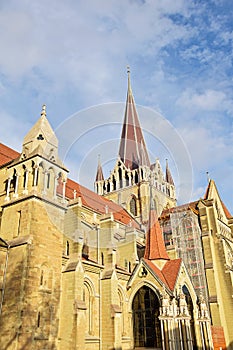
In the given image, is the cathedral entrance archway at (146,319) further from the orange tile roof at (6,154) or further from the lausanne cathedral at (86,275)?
the orange tile roof at (6,154)

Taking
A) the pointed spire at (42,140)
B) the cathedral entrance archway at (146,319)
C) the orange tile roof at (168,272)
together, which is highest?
the pointed spire at (42,140)

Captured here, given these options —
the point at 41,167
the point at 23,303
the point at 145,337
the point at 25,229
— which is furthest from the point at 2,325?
the point at 145,337

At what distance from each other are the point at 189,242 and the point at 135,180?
14.1 metres

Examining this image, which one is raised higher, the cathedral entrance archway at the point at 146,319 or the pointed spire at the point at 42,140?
the pointed spire at the point at 42,140

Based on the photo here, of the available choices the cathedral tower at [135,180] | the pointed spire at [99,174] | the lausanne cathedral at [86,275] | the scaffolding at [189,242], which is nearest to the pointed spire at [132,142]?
the cathedral tower at [135,180]

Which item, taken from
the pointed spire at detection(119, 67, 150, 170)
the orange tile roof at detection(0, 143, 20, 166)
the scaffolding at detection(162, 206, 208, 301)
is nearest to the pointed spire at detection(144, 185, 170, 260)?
the scaffolding at detection(162, 206, 208, 301)

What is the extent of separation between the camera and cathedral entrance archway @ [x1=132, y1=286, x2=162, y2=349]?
19.1 meters

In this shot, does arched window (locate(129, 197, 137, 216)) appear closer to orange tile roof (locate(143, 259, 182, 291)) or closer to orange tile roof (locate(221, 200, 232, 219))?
orange tile roof (locate(221, 200, 232, 219))

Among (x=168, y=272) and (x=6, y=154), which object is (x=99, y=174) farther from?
(x=168, y=272)

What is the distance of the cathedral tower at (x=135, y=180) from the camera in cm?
3969

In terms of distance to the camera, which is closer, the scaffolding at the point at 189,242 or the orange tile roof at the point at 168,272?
the orange tile roof at the point at 168,272

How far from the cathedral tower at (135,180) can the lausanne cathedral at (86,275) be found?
33.3 ft

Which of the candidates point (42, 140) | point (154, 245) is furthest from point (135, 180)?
point (42, 140)

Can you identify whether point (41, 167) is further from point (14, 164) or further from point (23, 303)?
point (23, 303)
